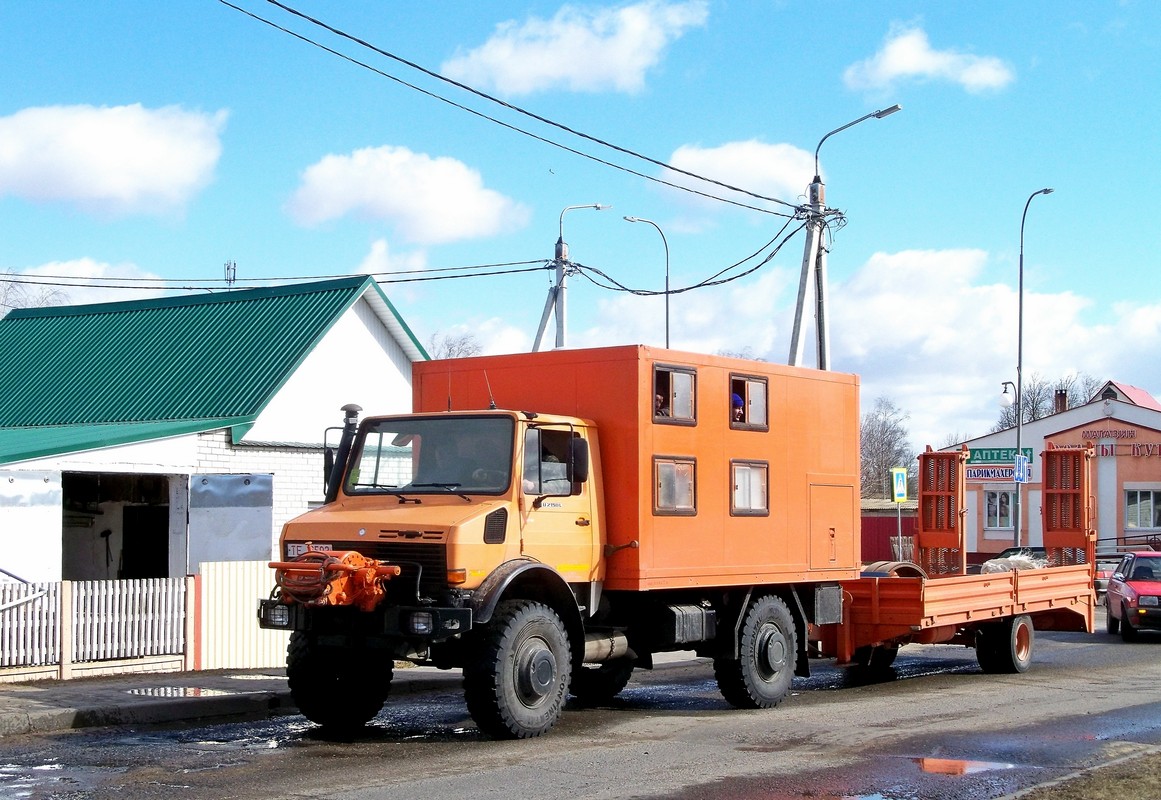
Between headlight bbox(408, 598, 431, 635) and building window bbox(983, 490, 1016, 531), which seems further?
building window bbox(983, 490, 1016, 531)

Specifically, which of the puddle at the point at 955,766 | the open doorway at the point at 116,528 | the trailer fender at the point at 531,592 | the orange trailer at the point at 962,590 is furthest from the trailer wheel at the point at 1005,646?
the open doorway at the point at 116,528

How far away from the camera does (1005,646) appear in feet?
54.1

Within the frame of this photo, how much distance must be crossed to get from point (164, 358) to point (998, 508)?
113 feet

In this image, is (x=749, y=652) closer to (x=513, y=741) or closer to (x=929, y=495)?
(x=513, y=741)

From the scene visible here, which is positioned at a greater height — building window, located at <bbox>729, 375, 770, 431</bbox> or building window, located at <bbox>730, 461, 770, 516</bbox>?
building window, located at <bbox>729, 375, 770, 431</bbox>

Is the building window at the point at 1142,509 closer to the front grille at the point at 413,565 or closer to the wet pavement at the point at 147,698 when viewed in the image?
the wet pavement at the point at 147,698

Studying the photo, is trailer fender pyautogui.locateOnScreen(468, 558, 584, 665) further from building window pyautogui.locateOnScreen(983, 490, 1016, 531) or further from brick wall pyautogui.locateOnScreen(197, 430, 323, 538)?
building window pyautogui.locateOnScreen(983, 490, 1016, 531)

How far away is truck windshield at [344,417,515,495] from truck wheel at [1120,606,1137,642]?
49.8 ft

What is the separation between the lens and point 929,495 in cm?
1855

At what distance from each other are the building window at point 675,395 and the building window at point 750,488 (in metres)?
0.86

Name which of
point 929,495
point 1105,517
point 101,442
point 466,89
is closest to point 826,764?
point 929,495

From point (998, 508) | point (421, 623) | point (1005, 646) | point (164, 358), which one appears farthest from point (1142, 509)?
point (421, 623)

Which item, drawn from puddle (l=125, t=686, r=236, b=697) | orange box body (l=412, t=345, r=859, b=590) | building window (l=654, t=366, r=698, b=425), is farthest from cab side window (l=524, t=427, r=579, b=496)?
puddle (l=125, t=686, r=236, b=697)

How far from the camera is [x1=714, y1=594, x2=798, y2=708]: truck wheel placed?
12.8 meters
